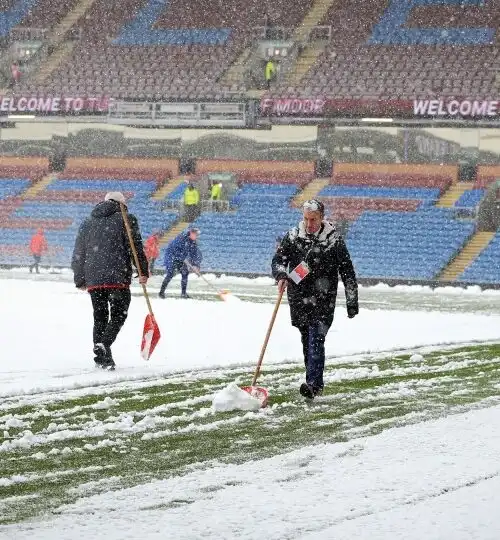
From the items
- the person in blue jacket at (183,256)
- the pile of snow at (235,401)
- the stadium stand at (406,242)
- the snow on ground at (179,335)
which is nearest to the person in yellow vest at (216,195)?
the stadium stand at (406,242)

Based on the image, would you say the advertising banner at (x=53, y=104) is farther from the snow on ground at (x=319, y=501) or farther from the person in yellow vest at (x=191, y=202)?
the snow on ground at (x=319, y=501)

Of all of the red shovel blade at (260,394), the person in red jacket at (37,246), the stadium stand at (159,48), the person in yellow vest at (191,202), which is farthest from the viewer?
the stadium stand at (159,48)

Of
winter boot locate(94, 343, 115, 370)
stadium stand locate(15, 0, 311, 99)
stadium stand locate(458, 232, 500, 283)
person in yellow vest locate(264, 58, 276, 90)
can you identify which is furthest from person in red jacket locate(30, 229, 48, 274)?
winter boot locate(94, 343, 115, 370)

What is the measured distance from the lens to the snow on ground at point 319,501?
17.6 ft

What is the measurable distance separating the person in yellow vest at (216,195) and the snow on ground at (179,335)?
1617 centimetres

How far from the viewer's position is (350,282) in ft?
32.7

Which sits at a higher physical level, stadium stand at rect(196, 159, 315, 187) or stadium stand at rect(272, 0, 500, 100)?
Result: stadium stand at rect(272, 0, 500, 100)

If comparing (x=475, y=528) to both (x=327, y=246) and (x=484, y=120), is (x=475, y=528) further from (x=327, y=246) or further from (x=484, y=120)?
(x=484, y=120)

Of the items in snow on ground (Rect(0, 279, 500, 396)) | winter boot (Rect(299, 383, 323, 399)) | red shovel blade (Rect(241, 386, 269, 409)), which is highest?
red shovel blade (Rect(241, 386, 269, 409))

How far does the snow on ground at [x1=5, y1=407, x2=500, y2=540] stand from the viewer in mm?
5375

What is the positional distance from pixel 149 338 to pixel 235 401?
3.17 metres

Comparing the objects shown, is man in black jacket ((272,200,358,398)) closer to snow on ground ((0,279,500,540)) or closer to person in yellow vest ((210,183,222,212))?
snow on ground ((0,279,500,540))

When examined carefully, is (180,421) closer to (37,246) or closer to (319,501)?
(319,501)

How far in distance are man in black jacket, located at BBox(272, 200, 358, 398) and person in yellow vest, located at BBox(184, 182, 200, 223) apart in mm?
29744
